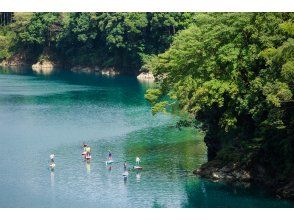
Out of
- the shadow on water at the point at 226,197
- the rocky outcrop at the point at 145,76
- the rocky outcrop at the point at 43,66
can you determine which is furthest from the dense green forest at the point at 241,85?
the rocky outcrop at the point at 43,66

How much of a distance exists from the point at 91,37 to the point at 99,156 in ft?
213

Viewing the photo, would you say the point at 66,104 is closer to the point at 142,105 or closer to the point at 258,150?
the point at 142,105

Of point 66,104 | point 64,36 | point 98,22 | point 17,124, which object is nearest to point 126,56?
point 98,22

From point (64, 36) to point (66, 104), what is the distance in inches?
1745

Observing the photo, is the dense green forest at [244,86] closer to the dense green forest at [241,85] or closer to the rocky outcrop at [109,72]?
the dense green forest at [241,85]

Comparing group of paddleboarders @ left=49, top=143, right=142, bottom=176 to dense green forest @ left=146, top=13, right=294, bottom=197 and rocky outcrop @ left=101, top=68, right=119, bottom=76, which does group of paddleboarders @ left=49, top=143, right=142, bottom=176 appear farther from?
rocky outcrop @ left=101, top=68, right=119, bottom=76

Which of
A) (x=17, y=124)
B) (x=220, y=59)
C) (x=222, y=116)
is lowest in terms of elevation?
(x=17, y=124)

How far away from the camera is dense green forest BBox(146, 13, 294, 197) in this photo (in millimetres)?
37875

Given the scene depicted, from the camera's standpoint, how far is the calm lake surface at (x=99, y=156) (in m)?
40.3

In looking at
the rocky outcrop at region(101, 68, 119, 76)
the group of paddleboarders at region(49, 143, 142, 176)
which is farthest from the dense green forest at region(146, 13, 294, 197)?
the rocky outcrop at region(101, 68, 119, 76)

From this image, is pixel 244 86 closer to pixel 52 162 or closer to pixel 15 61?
pixel 52 162

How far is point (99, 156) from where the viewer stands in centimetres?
5125

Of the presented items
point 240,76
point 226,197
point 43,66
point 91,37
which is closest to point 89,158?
point 226,197

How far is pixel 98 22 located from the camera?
11244 cm
